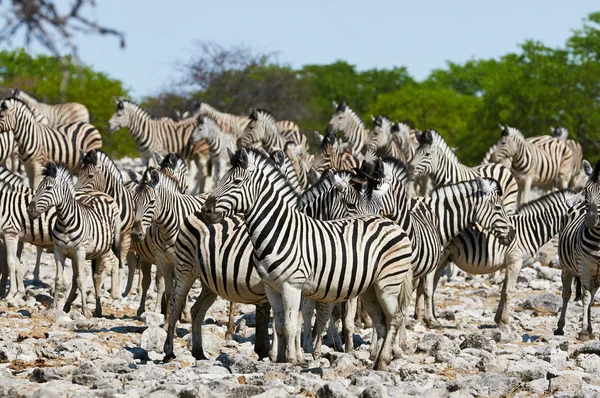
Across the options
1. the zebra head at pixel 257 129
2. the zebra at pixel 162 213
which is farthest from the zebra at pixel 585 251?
the zebra head at pixel 257 129

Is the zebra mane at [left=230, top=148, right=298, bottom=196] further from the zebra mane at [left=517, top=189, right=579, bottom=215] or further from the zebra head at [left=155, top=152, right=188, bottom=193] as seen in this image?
the zebra mane at [left=517, top=189, right=579, bottom=215]

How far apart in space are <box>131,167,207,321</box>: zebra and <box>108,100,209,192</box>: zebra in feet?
39.8

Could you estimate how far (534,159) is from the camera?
982 inches

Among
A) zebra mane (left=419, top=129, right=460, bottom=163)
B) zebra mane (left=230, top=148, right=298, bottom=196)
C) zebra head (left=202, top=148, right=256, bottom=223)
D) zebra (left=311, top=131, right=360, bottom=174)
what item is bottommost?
zebra head (left=202, top=148, right=256, bottom=223)

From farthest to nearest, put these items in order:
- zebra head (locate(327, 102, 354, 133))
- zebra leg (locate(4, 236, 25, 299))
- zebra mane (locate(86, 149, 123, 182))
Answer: zebra head (locate(327, 102, 354, 133)) < zebra mane (locate(86, 149, 123, 182)) < zebra leg (locate(4, 236, 25, 299))

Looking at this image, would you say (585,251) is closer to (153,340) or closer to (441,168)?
(153,340)

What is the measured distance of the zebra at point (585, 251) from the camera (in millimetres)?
13375

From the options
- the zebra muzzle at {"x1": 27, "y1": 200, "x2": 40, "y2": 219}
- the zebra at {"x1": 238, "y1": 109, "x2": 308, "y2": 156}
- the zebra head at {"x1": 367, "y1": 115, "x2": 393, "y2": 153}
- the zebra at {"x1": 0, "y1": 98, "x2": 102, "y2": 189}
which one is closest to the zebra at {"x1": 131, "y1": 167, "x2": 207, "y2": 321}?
the zebra muzzle at {"x1": 27, "y1": 200, "x2": 40, "y2": 219}

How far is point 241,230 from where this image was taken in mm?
11125

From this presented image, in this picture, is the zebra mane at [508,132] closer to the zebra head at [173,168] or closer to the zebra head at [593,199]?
the zebra head at [173,168]

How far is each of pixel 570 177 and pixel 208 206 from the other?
17992 millimetres

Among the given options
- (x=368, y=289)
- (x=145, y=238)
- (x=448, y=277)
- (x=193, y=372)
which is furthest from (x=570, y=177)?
(x=193, y=372)

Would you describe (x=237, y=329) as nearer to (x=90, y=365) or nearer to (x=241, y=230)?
(x=241, y=230)

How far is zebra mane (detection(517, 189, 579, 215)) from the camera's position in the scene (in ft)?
52.6
